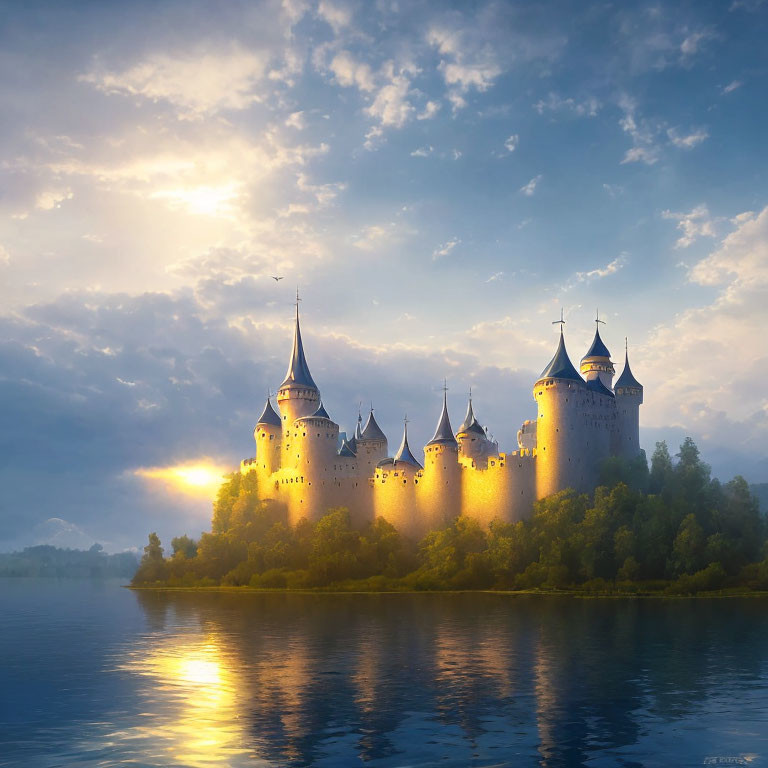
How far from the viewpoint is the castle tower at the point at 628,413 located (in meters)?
95.0

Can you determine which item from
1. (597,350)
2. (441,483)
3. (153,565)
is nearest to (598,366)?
(597,350)

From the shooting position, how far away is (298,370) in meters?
113

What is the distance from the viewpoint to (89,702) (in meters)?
34.6

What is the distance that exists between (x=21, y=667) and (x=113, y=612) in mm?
38687

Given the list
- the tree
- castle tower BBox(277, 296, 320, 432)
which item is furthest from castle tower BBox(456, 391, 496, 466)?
the tree

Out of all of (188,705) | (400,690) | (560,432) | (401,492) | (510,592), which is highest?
(560,432)

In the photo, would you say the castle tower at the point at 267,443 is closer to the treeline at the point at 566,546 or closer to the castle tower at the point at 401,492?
the treeline at the point at 566,546

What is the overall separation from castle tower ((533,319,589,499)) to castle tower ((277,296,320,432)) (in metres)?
30.9

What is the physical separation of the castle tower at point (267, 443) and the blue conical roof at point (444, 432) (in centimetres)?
2396

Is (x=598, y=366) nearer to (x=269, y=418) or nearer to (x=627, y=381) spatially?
(x=627, y=381)

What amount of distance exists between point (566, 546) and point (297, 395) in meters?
41.8

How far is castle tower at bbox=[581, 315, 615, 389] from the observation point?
332ft

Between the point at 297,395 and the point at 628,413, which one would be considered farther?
the point at 297,395

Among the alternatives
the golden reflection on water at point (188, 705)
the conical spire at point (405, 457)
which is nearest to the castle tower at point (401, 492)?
the conical spire at point (405, 457)
